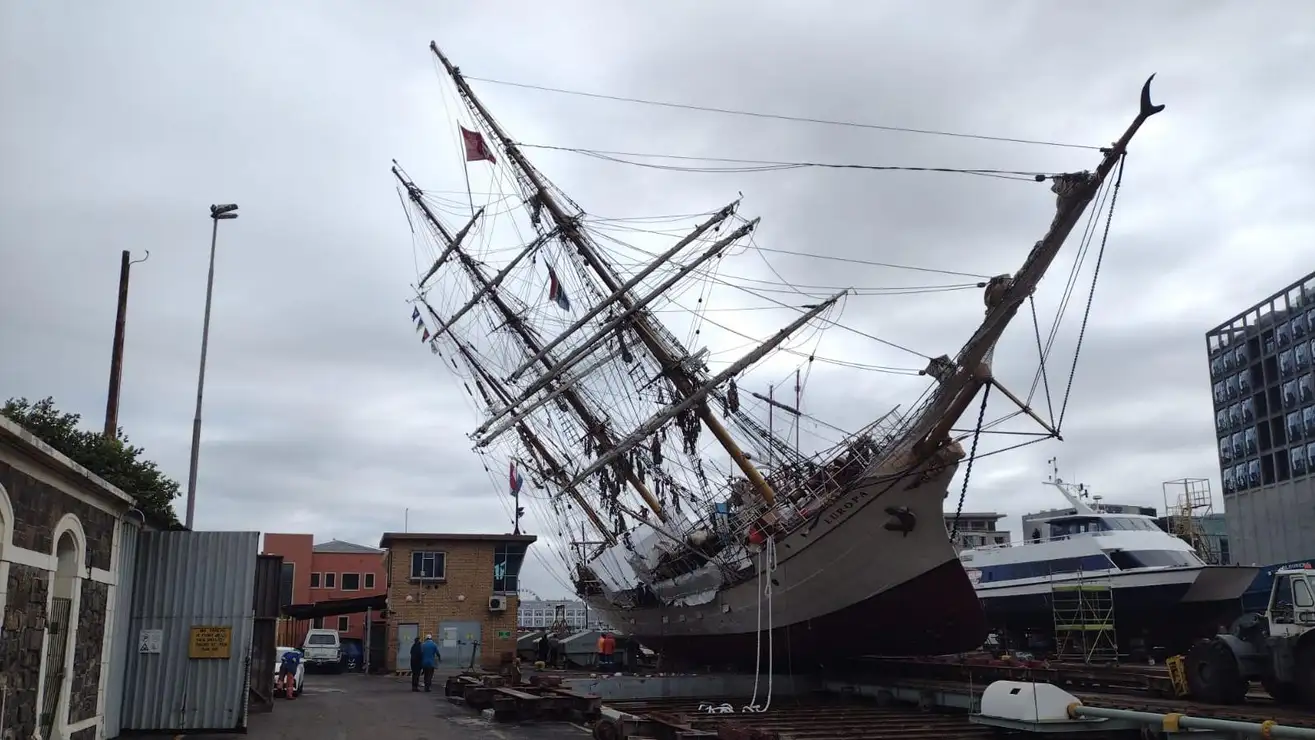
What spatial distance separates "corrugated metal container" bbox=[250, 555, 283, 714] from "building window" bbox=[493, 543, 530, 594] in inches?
668

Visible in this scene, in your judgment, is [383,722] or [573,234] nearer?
[383,722]

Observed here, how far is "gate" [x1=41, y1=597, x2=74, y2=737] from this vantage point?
11.1 meters

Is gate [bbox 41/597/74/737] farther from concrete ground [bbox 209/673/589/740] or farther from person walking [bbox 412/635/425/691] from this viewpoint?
person walking [bbox 412/635/425/691]

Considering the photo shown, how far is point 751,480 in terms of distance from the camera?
26625 millimetres

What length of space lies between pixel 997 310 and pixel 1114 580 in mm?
11522

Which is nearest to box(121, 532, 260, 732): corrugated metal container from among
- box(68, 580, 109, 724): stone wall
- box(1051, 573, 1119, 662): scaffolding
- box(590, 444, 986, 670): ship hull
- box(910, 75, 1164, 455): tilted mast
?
box(68, 580, 109, 724): stone wall

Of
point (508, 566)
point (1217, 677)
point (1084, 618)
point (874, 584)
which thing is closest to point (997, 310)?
point (874, 584)

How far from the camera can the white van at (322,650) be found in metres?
33.6

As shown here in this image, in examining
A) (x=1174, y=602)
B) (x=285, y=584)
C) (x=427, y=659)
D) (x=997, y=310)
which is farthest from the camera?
(x=1174, y=602)

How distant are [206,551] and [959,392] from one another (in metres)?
14.8

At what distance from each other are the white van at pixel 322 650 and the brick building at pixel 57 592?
20.1 metres

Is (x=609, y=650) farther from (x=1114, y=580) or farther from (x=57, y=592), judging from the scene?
(x=57, y=592)

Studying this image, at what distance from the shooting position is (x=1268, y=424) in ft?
167

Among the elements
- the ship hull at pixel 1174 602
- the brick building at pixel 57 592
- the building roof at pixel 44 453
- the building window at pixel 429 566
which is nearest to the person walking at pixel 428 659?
the brick building at pixel 57 592
